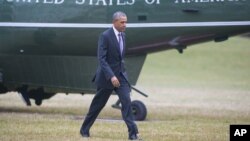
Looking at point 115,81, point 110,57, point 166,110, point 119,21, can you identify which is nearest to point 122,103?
point 115,81

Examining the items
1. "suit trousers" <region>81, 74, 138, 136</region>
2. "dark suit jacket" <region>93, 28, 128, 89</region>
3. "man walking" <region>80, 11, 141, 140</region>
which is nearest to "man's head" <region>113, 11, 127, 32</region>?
"man walking" <region>80, 11, 141, 140</region>

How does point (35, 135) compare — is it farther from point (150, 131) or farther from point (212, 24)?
point (212, 24)

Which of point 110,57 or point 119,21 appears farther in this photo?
point 110,57

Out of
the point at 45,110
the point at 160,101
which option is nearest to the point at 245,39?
the point at 160,101

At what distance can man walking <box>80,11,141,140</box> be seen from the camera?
1575 centimetres

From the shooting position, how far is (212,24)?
19609mm

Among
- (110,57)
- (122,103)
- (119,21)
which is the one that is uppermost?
(119,21)

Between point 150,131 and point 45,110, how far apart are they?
6.14m

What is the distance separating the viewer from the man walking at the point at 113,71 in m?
15.8

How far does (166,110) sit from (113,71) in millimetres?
7764

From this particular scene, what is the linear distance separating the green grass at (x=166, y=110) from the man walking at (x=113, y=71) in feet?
1.41

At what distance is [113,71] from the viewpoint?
15883 mm

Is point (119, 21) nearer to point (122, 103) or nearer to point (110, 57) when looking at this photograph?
point (110, 57)

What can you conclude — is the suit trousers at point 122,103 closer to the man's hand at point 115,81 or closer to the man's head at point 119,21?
the man's hand at point 115,81
